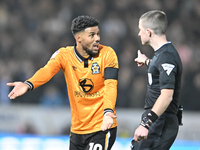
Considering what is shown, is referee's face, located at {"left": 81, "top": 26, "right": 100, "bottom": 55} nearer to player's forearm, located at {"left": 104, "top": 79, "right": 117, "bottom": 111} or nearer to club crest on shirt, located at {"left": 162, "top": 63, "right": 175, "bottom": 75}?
player's forearm, located at {"left": 104, "top": 79, "right": 117, "bottom": 111}

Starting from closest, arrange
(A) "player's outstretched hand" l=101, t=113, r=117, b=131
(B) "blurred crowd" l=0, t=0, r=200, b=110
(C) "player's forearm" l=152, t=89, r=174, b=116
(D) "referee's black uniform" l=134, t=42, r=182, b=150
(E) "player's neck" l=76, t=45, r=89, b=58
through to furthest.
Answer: (C) "player's forearm" l=152, t=89, r=174, b=116 < (D) "referee's black uniform" l=134, t=42, r=182, b=150 < (A) "player's outstretched hand" l=101, t=113, r=117, b=131 < (E) "player's neck" l=76, t=45, r=89, b=58 < (B) "blurred crowd" l=0, t=0, r=200, b=110

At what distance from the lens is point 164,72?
339cm

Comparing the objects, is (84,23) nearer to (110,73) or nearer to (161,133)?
(110,73)

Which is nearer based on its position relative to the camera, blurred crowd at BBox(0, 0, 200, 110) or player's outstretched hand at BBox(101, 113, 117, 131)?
player's outstretched hand at BBox(101, 113, 117, 131)

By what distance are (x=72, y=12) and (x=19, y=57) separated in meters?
2.48

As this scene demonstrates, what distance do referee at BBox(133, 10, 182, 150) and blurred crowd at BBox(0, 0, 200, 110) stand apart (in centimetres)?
575

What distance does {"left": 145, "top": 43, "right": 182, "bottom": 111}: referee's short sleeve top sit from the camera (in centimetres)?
337

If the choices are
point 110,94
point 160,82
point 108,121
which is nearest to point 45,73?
point 110,94

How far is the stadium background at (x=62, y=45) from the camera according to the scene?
9297mm

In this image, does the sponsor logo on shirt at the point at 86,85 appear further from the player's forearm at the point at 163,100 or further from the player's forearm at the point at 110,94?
the player's forearm at the point at 163,100

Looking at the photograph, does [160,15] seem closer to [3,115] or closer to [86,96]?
[86,96]

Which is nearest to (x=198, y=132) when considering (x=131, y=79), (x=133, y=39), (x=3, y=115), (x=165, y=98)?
(x=131, y=79)

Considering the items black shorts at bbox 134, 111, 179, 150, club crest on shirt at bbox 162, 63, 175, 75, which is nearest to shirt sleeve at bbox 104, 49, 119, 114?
black shorts at bbox 134, 111, 179, 150

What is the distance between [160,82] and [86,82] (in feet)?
4.02
